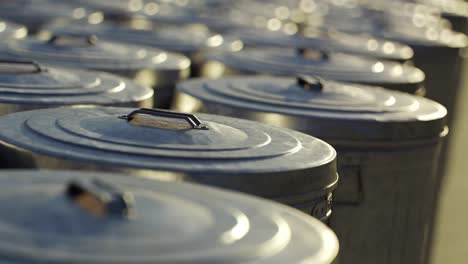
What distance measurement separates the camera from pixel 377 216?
3.44 metres

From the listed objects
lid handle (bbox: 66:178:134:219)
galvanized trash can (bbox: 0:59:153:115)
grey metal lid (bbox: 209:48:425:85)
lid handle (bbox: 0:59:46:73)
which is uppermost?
lid handle (bbox: 66:178:134:219)

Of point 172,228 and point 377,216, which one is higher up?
point 172,228

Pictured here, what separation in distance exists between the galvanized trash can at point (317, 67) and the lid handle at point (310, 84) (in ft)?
2.52

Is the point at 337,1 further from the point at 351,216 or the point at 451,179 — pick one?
the point at 351,216

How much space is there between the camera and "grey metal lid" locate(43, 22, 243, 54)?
5465 millimetres

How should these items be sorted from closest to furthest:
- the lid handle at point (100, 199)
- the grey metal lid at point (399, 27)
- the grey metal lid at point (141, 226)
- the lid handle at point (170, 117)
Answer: the grey metal lid at point (141, 226) → the lid handle at point (100, 199) → the lid handle at point (170, 117) → the grey metal lid at point (399, 27)

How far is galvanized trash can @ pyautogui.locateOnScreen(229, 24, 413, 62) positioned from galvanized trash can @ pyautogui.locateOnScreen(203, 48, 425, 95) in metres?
0.73

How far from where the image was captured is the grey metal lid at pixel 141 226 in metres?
1.63

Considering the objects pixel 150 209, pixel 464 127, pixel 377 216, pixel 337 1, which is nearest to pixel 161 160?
pixel 150 209

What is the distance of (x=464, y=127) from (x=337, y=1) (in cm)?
414

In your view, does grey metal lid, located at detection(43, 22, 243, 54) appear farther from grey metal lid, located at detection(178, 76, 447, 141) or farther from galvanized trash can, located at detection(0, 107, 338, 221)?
galvanized trash can, located at detection(0, 107, 338, 221)

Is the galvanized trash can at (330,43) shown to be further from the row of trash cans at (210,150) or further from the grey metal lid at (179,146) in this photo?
the grey metal lid at (179,146)

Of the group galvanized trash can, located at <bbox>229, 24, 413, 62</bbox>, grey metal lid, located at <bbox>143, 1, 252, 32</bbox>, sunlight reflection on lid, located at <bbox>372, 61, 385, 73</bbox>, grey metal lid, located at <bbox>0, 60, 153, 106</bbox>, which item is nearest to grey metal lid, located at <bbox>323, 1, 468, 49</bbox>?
galvanized trash can, located at <bbox>229, 24, 413, 62</bbox>

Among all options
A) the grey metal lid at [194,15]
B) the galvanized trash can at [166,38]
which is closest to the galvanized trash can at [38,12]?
the galvanized trash can at [166,38]
